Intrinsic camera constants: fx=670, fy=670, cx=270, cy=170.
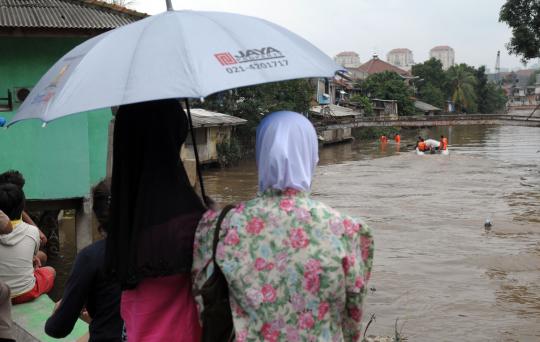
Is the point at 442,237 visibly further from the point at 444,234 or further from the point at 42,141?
the point at 42,141

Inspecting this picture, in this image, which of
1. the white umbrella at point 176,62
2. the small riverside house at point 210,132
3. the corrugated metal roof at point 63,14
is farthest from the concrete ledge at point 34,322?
the small riverside house at point 210,132

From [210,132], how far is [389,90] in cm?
3814

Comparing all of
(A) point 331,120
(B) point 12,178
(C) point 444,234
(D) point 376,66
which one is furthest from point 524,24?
(D) point 376,66

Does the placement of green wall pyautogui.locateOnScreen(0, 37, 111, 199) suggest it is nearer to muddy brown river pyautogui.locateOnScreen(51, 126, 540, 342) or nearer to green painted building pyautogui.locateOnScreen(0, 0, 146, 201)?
green painted building pyautogui.locateOnScreen(0, 0, 146, 201)

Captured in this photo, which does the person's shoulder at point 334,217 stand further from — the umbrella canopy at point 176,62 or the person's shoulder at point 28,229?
the person's shoulder at point 28,229

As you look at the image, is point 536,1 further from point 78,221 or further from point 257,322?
point 257,322

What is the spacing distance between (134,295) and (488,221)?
16.1 m

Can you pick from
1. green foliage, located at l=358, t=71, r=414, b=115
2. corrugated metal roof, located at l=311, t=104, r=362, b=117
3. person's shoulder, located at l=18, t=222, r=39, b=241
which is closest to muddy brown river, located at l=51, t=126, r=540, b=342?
person's shoulder, located at l=18, t=222, r=39, b=241

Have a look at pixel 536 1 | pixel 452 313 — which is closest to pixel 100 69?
pixel 452 313

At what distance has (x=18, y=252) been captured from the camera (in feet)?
15.5

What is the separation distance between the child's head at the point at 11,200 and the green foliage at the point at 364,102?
57.0 m

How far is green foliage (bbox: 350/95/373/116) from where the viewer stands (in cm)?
6075

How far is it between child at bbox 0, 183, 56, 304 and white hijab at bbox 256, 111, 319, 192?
9.37 feet

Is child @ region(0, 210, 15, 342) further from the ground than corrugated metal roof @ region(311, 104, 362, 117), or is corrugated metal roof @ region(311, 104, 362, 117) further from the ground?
child @ region(0, 210, 15, 342)
